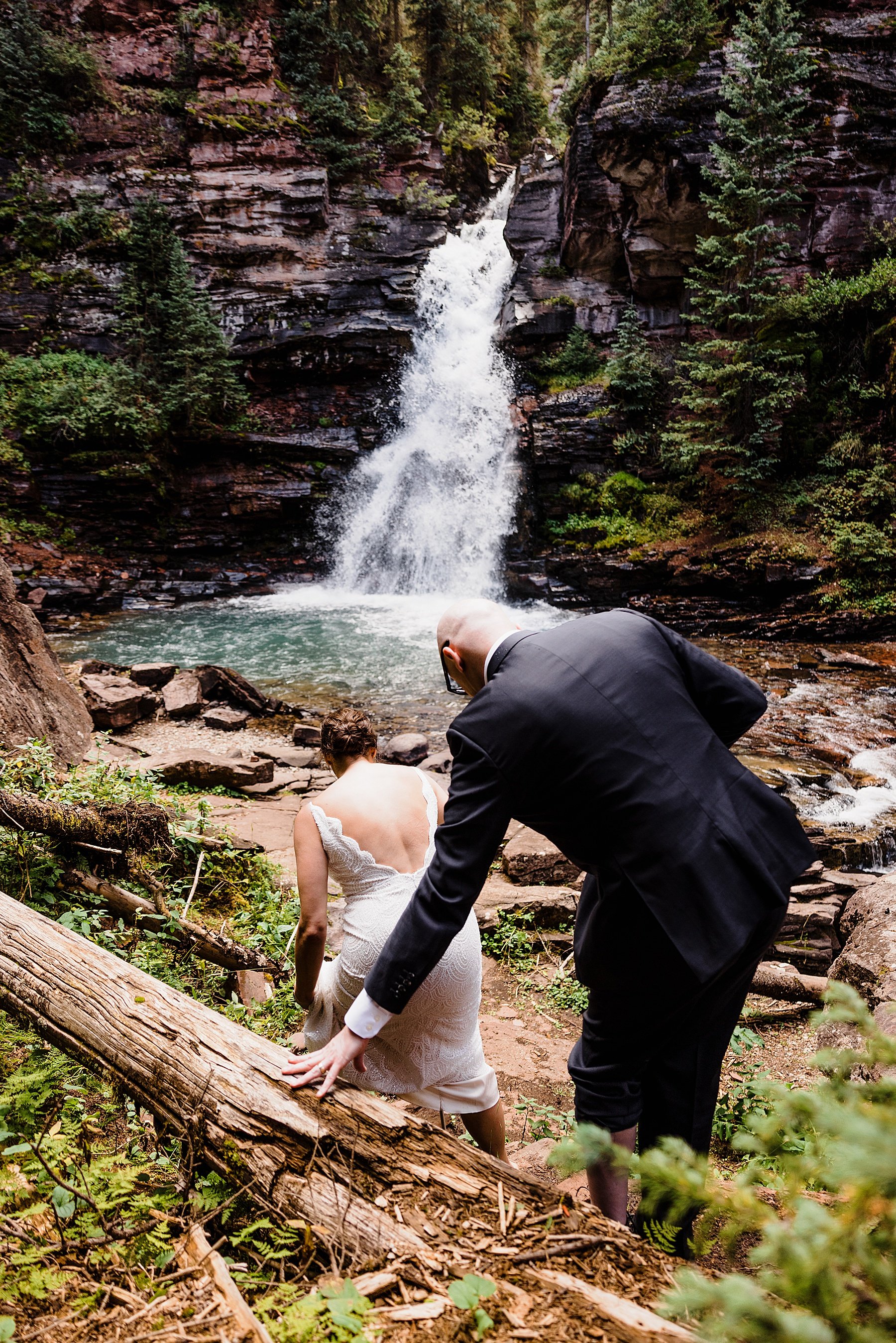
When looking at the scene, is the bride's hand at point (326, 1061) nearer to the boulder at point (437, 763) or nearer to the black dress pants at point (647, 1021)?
the black dress pants at point (647, 1021)

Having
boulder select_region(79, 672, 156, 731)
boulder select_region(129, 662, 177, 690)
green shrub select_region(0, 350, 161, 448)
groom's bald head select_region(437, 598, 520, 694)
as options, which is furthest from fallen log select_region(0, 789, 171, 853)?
green shrub select_region(0, 350, 161, 448)

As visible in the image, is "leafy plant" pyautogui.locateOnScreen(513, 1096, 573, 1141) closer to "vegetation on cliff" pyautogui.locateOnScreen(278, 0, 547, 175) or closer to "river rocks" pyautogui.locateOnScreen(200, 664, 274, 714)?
"river rocks" pyautogui.locateOnScreen(200, 664, 274, 714)

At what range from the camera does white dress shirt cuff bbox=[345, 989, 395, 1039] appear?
5.96 feet

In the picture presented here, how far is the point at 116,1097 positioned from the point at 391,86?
1183 inches

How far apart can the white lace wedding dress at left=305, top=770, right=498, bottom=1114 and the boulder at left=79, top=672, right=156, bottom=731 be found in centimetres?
704

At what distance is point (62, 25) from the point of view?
20.3 meters

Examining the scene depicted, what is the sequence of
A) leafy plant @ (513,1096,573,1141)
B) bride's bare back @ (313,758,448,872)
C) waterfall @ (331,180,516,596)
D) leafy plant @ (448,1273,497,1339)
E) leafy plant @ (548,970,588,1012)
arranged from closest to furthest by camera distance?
leafy plant @ (448,1273,497,1339) < bride's bare back @ (313,758,448,872) < leafy plant @ (513,1096,573,1141) < leafy plant @ (548,970,588,1012) < waterfall @ (331,180,516,596)

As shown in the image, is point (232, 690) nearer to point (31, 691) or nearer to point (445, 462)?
point (31, 691)

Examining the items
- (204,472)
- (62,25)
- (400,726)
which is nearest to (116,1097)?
(400,726)

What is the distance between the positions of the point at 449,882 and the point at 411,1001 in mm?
726

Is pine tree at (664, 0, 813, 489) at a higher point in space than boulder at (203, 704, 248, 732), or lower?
higher

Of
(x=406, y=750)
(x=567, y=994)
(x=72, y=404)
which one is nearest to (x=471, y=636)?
(x=567, y=994)

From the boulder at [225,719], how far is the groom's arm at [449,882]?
26.1ft

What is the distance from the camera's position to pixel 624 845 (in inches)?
69.0
